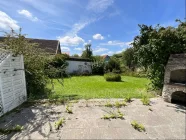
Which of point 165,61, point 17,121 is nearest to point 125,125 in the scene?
point 17,121

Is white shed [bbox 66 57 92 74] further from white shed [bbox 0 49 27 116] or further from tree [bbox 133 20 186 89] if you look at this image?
white shed [bbox 0 49 27 116]

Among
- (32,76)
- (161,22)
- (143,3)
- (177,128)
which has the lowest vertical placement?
(177,128)

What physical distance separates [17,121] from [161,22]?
9.21 m

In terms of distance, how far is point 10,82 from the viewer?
5.59 meters

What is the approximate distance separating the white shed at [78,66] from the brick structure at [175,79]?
15354mm

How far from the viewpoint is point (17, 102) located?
6.16 metres

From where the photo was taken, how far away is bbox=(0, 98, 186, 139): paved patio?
377cm

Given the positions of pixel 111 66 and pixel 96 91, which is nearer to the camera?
pixel 96 91

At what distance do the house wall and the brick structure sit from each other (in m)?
15.5

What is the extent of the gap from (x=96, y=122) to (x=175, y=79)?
6.00 meters

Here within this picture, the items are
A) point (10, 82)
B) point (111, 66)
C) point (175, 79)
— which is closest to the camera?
point (10, 82)

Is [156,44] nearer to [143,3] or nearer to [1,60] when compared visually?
[143,3]

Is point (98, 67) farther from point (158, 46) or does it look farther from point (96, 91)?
point (158, 46)

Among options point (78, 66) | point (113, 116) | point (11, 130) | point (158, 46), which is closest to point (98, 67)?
point (78, 66)
